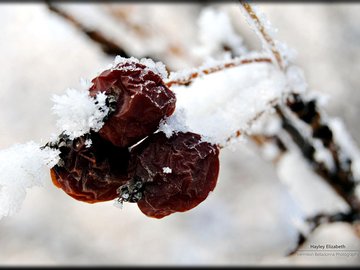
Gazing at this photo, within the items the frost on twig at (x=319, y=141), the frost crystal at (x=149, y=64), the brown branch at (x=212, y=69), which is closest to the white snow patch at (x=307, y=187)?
the frost on twig at (x=319, y=141)

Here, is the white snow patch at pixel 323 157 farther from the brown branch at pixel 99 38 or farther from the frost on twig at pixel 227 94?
the brown branch at pixel 99 38

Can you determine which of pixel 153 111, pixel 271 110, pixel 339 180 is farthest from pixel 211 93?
pixel 339 180

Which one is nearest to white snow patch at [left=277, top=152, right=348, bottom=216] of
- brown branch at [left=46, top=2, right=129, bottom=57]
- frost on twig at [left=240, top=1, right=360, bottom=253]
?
frost on twig at [left=240, top=1, right=360, bottom=253]

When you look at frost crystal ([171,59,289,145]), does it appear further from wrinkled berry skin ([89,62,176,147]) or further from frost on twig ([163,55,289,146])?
wrinkled berry skin ([89,62,176,147])

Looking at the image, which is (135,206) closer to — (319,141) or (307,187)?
(307,187)

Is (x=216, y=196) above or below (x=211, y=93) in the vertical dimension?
below

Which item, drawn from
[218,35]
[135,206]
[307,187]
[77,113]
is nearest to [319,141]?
[307,187]

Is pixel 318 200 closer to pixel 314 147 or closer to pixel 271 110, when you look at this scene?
pixel 314 147
